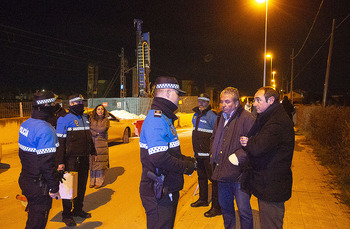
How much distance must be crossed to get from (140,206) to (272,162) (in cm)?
311

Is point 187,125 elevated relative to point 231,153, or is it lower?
lower

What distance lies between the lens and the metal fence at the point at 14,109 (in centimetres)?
1397

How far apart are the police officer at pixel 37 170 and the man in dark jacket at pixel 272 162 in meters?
2.24

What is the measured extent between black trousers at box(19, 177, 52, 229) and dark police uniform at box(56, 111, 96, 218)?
139 centimetres

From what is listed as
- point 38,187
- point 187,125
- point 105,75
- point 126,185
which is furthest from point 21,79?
point 38,187

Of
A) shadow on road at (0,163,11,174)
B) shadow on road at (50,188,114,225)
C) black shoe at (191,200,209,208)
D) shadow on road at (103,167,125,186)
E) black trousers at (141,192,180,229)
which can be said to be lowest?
shadow on road at (0,163,11,174)

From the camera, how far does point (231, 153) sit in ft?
11.3

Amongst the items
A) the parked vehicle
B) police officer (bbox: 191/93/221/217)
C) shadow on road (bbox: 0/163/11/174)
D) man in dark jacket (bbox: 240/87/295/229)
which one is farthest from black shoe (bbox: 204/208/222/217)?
the parked vehicle

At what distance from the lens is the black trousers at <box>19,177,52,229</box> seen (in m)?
3.04

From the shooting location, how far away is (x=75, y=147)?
4.64 m

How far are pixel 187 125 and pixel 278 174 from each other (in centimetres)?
2227

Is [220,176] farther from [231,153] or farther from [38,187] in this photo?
[38,187]

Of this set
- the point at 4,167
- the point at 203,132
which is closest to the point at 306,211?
the point at 203,132

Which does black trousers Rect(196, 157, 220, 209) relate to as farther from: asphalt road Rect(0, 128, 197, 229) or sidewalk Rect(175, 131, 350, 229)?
asphalt road Rect(0, 128, 197, 229)
